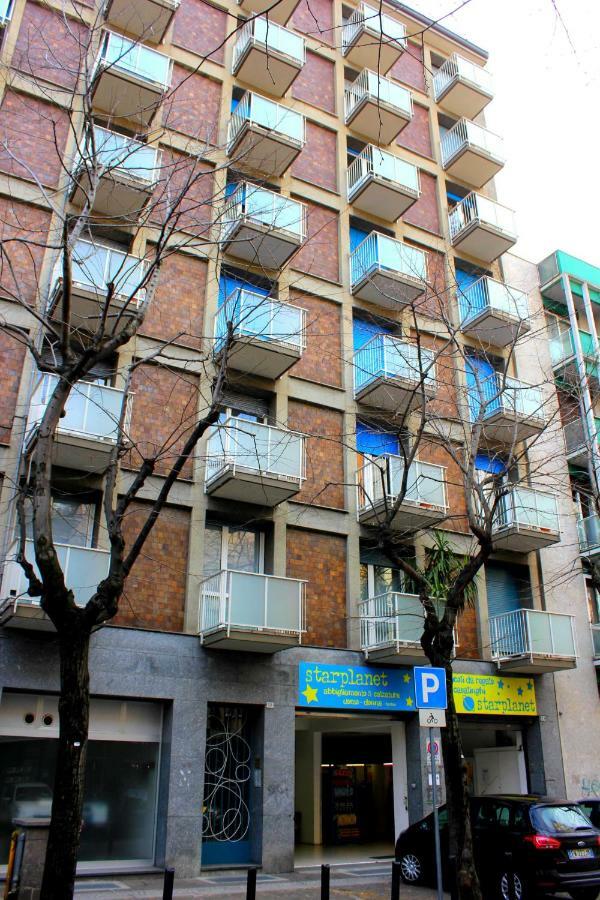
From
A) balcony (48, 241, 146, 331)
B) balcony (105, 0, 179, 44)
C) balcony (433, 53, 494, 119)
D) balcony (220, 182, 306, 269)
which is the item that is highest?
balcony (433, 53, 494, 119)

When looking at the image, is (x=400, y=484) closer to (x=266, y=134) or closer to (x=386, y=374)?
(x=386, y=374)

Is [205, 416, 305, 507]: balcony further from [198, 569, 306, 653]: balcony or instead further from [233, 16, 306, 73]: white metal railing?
[233, 16, 306, 73]: white metal railing

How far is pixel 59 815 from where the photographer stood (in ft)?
25.2

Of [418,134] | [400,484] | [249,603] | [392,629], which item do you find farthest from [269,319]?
[418,134]

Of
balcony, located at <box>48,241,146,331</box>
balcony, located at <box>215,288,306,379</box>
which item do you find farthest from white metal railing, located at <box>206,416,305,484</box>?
balcony, located at <box>48,241,146,331</box>

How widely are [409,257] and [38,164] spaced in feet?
31.8

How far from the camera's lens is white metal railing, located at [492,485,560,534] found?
63.5 feet

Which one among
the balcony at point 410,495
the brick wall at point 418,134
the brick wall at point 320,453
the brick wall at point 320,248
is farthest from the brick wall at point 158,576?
the brick wall at point 418,134

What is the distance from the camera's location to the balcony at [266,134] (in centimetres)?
1941

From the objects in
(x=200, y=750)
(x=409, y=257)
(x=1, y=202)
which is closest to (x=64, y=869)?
(x=200, y=750)

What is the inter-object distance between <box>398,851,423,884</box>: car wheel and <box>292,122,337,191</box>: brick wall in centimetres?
1672

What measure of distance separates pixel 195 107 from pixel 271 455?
383 inches

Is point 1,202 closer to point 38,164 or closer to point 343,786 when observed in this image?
point 38,164

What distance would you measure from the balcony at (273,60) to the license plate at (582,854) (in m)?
19.1
